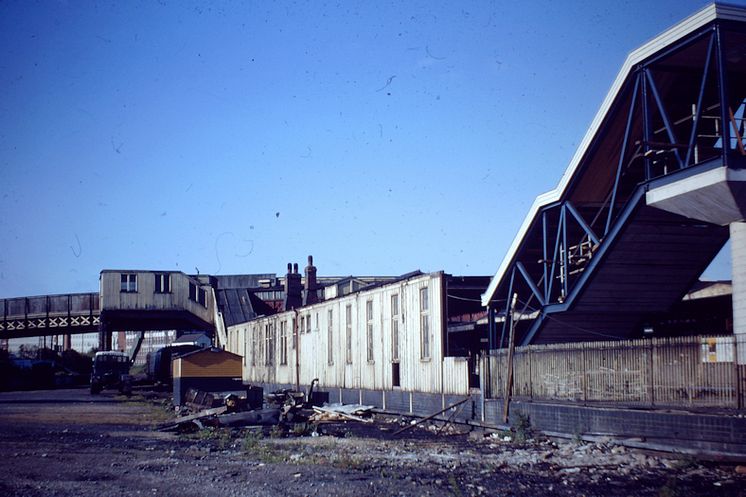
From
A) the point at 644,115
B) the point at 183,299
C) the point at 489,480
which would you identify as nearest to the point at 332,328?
the point at 644,115

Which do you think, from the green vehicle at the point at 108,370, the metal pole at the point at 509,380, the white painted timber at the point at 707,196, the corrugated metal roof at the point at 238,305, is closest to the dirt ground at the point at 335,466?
the metal pole at the point at 509,380

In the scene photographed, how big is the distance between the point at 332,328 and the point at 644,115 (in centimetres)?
1845

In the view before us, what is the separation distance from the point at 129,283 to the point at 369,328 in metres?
34.7

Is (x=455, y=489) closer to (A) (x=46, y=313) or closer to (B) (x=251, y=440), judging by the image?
(B) (x=251, y=440)

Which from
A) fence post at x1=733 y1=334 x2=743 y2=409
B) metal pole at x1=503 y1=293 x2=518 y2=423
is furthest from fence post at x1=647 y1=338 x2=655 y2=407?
metal pole at x1=503 y1=293 x2=518 y2=423

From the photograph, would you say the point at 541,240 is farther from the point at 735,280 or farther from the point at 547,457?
the point at 547,457

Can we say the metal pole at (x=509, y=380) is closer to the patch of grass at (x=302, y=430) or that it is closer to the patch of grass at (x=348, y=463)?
the patch of grass at (x=302, y=430)

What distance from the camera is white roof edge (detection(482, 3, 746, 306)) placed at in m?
16.4

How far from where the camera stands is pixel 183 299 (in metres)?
59.9

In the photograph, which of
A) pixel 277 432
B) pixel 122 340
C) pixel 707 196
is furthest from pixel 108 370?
pixel 122 340

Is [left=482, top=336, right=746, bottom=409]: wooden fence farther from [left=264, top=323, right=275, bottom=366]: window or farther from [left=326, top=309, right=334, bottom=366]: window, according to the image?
[left=264, top=323, right=275, bottom=366]: window

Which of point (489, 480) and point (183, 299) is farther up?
point (183, 299)

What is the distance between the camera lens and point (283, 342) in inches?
1640

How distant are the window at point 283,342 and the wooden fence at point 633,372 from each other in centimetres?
2185
